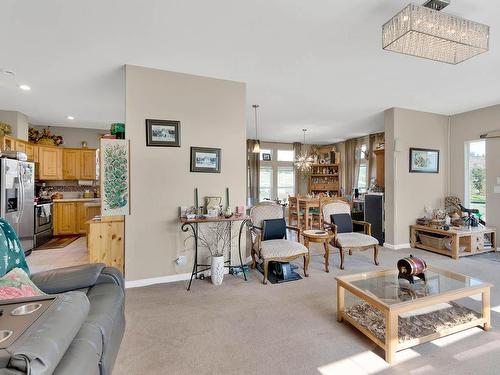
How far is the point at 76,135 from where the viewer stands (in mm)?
6000

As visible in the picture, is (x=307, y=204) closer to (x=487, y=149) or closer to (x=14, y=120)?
(x=487, y=149)

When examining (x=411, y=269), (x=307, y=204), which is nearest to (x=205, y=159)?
(x=411, y=269)

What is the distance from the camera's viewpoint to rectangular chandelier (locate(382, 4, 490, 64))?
185 centimetres

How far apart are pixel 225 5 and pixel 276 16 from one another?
441 millimetres

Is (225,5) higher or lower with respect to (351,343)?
higher

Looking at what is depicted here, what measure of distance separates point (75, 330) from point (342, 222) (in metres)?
3.77

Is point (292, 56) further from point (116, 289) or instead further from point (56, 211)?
point (56, 211)

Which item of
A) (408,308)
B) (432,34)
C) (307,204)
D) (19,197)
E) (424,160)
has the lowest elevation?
(408,308)

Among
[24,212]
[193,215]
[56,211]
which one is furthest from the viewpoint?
[56,211]

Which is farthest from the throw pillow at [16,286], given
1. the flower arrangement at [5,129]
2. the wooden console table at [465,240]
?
the wooden console table at [465,240]

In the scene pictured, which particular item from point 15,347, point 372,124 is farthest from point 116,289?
point 372,124

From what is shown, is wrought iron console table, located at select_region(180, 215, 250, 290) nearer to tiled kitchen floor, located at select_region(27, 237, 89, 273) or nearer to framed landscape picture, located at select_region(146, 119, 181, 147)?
framed landscape picture, located at select_region(146, 119, 181, 147)

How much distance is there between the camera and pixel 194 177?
330 cm

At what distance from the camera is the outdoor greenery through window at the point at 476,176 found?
15.5 feet
